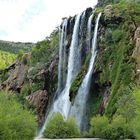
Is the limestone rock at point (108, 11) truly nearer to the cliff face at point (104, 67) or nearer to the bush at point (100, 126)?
the cliff face at point (104, 67)

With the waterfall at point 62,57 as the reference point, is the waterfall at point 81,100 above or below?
below

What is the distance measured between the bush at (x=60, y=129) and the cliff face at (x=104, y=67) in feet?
26.9

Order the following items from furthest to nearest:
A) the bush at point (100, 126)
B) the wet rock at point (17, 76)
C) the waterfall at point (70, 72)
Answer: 1. the wet rock at point (17, 76)
2. the waterfall at point (70, 72)
3. the bush at point (100, 126)

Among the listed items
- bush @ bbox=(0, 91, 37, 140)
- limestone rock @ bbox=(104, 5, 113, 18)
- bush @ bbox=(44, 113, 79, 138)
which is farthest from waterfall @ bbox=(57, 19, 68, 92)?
bush @ bbox=(0, 91, 37, 140)

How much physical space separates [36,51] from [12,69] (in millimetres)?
12136

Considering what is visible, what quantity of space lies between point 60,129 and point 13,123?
98.3ft

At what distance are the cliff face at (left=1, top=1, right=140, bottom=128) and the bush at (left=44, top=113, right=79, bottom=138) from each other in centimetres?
819

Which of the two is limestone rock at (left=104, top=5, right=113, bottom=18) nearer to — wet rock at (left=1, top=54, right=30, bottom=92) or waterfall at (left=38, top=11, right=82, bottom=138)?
waterfall at (left=38, top=11, right=82, bottom=138)

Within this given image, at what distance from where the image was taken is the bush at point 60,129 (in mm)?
71875

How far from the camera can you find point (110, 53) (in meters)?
87.7

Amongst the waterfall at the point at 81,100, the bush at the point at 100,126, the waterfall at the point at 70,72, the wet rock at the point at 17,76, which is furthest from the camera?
the wet rock at the point at 17,76

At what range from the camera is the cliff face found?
80562 mm

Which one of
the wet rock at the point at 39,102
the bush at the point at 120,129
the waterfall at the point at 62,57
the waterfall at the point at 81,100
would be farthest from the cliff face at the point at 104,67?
the bush at the point at 120,129

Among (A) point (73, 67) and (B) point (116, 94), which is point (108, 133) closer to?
(B) point (116, 94)
